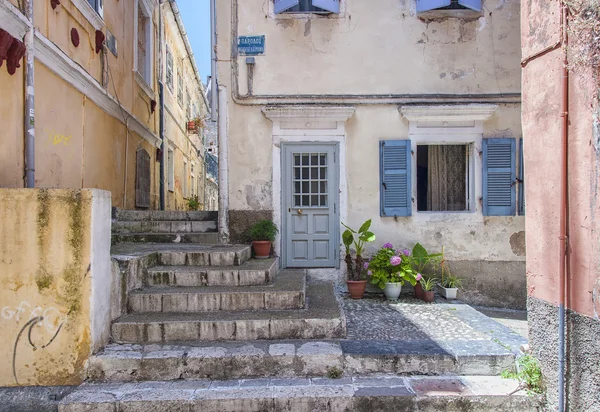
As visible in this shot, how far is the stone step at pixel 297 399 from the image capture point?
364 cm

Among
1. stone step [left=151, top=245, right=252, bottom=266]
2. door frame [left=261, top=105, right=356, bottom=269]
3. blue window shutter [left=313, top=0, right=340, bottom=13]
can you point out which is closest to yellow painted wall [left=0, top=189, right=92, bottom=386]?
stone step [left=151, top=245, right=252, bottom=266]

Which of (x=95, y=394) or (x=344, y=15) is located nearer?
(x=95, y=394)

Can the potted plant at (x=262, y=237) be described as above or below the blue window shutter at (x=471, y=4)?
below

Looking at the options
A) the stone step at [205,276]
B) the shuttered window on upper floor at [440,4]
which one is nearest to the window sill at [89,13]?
the stone step at [205,276]

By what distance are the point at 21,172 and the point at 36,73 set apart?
1.37 m

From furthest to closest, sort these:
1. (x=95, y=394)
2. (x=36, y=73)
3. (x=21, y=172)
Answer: (x=36, y=73), (x=21, y=172), (x=95, y=394)

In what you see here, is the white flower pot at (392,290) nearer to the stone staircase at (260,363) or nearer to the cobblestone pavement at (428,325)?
the cobblestone pavement at (428,325)

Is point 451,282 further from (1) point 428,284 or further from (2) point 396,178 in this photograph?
(2) point 396,178

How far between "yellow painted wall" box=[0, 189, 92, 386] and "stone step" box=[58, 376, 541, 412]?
1.41 ft

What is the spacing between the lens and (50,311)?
386cm

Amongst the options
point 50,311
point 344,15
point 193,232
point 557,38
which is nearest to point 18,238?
point 50,311

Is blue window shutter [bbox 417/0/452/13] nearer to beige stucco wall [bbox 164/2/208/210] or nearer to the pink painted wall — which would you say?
the pink painted wall

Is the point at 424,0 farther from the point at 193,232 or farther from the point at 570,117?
the point at 193,232

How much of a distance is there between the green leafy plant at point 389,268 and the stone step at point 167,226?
2905 mm
